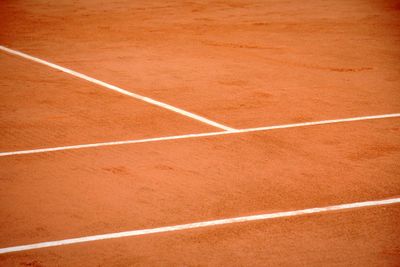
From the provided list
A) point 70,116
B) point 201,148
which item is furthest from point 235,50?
point 201,148

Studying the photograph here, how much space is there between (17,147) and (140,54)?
5.82 m

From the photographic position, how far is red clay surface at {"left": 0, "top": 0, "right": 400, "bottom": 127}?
943cm

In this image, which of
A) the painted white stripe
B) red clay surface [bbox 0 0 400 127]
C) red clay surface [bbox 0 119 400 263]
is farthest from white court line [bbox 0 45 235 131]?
the painted white stripe

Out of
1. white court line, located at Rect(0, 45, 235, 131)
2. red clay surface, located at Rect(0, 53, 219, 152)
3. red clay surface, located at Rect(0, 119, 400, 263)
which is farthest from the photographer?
white court line, located at Rect(0, 45, 235, 131)

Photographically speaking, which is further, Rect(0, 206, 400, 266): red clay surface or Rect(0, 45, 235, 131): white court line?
Rect(0, 45, 235, 131): white court line

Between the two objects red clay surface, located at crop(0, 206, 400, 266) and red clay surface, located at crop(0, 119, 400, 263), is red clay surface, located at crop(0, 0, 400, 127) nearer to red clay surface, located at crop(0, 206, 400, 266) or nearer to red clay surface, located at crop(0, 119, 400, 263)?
red clay surface, located at crop(0, 119, 400, 263)

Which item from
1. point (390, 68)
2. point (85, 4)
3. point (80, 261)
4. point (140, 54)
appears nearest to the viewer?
point (80, 261)

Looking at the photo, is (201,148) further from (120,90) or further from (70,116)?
(120,90)

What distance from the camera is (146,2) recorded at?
20703 millimetres

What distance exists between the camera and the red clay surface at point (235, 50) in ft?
30.9

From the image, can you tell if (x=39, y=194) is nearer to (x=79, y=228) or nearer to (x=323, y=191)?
(x=79, y=228)

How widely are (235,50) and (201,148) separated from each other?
20.3 feet

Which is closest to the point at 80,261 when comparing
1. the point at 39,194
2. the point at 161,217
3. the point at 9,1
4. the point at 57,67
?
the point at 161,217

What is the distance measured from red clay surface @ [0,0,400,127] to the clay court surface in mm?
61
